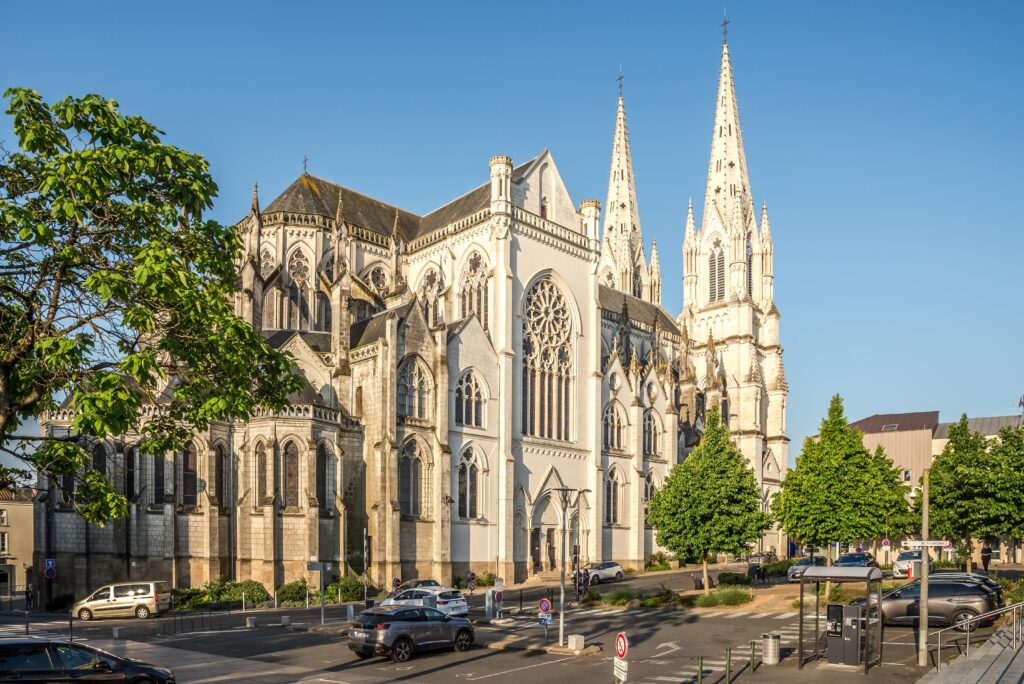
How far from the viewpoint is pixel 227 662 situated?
23.0 metres

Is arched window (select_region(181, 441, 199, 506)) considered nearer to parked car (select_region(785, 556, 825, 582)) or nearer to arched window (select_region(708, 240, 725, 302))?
parked car (select_region(785, 556, 825, 582))

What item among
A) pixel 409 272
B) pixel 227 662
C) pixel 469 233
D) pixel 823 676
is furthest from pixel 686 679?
pixel 409 272

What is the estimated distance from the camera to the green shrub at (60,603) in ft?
127

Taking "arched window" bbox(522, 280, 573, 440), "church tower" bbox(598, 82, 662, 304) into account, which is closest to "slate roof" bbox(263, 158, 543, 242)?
"arched window" bbox(522, 280, 573, 440)

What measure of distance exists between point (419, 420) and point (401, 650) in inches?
963

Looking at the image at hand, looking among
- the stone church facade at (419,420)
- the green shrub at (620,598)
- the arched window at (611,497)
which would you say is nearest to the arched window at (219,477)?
the stone church facade at (419,420)

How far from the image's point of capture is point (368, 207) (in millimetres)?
62656

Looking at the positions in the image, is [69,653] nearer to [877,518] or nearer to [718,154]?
[877,518]

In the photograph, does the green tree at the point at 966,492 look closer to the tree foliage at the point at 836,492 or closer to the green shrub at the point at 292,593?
the tree foliage at the point at 836,492

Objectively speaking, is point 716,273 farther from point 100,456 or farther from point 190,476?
point 100,456

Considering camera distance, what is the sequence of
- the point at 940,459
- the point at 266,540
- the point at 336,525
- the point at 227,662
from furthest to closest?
the point at 940,459
the point at 336,525
the point at 266,540
the point at 227,662

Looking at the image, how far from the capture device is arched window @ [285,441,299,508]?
4247 centimetres

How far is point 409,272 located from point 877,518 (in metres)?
31.1

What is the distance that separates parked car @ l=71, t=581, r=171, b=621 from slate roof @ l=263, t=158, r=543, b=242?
90.8ft
